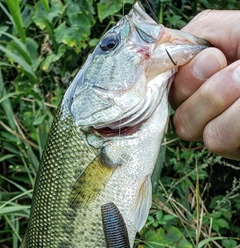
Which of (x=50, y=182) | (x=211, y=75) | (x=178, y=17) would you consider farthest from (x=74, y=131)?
(x=178, y=17)

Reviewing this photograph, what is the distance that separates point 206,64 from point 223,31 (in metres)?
0.18

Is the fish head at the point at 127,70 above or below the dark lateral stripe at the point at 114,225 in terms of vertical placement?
above

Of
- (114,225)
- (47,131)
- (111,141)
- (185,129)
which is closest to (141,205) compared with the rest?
(114,225)

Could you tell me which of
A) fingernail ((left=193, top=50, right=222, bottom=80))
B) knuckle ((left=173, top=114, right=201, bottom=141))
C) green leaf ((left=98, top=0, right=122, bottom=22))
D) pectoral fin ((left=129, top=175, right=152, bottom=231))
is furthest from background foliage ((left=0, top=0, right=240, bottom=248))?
fingernail ((left=193, top=50, right=222, bottom=80))

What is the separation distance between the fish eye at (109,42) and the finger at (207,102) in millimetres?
278

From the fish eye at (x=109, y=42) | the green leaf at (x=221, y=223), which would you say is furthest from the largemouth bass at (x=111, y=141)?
the green leaf at (x=221, y=223)

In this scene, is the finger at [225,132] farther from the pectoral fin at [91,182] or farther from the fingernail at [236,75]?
the pectoral fin at [91,182]

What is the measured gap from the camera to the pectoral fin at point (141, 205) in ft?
5.01

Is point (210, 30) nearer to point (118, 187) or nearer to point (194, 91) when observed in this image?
point (194, 91)

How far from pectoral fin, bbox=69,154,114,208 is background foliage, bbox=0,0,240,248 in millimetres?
1107

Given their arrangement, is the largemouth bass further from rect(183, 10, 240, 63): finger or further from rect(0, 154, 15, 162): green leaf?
rect(0, 154, 15, 162): green leaf

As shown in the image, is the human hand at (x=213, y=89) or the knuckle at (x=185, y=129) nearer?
the human hand at (x=213, y=89)

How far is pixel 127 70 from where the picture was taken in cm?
156

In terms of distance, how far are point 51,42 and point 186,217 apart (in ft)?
4.41
